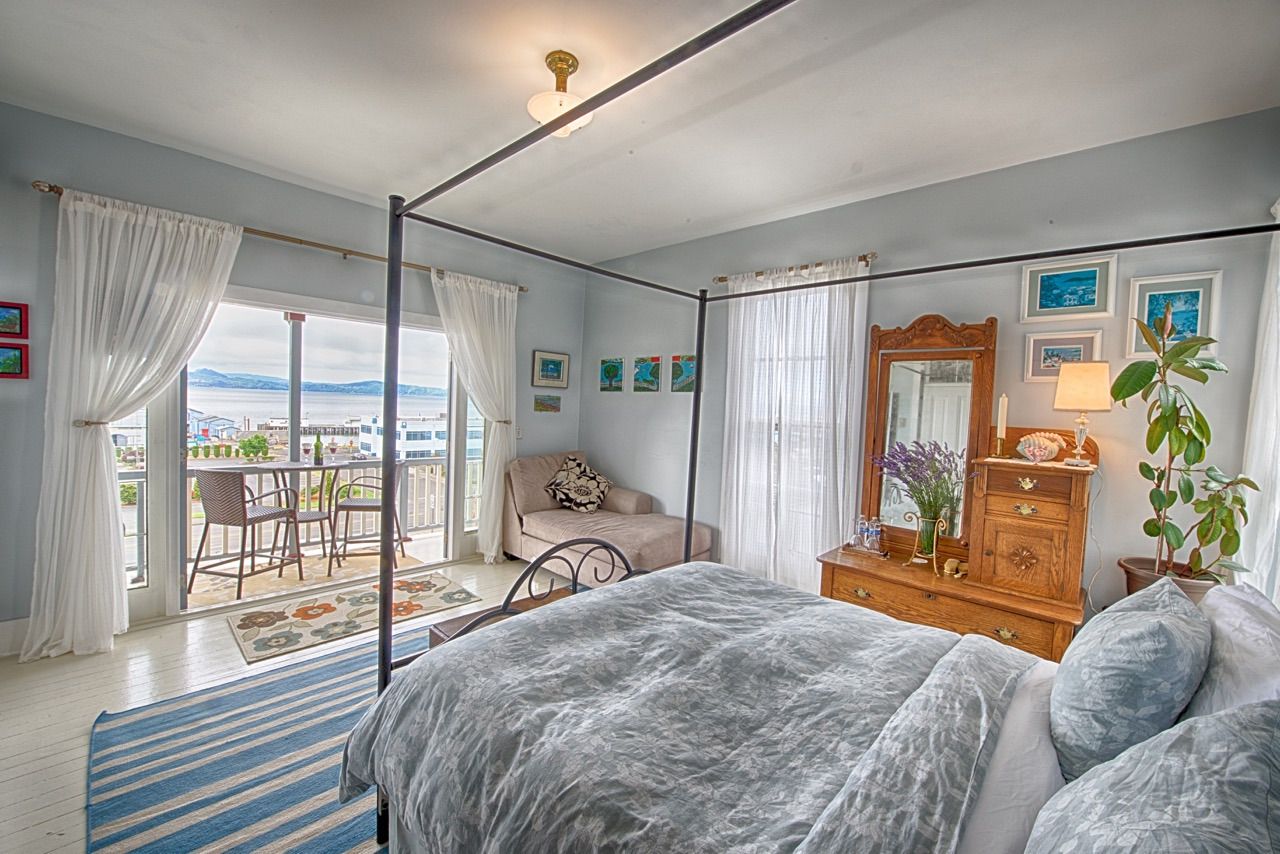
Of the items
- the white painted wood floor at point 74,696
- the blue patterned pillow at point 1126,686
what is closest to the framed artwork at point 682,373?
the white painted wood floor at point 74,696

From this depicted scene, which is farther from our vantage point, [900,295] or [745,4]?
[900,295]

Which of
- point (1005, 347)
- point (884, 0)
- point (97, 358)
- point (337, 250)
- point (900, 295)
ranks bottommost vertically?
point (97, 358)

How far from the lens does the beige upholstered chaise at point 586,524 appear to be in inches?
147

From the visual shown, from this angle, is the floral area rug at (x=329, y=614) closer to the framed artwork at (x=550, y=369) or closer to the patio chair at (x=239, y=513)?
the patio chair at (x=239, y=513)

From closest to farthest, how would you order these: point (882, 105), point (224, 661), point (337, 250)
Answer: point (882, 105), point (224, 661), point (337, 250)

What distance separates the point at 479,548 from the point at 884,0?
440 cm

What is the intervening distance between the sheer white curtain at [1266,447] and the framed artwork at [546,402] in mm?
4449

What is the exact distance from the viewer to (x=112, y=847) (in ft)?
5.22

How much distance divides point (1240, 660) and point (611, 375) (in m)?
4.28

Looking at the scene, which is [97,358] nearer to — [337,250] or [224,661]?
[337,250]

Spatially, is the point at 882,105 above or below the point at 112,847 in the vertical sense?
above

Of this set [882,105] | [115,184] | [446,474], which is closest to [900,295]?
[882,105]

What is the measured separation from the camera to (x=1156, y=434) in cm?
211

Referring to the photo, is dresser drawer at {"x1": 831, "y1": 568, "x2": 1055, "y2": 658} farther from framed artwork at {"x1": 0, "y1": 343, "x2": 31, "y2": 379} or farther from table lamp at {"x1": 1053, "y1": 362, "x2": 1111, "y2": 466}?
framed artwork at {"x1": 0, "y1": 343, "x2": 31, "y2": 379}
